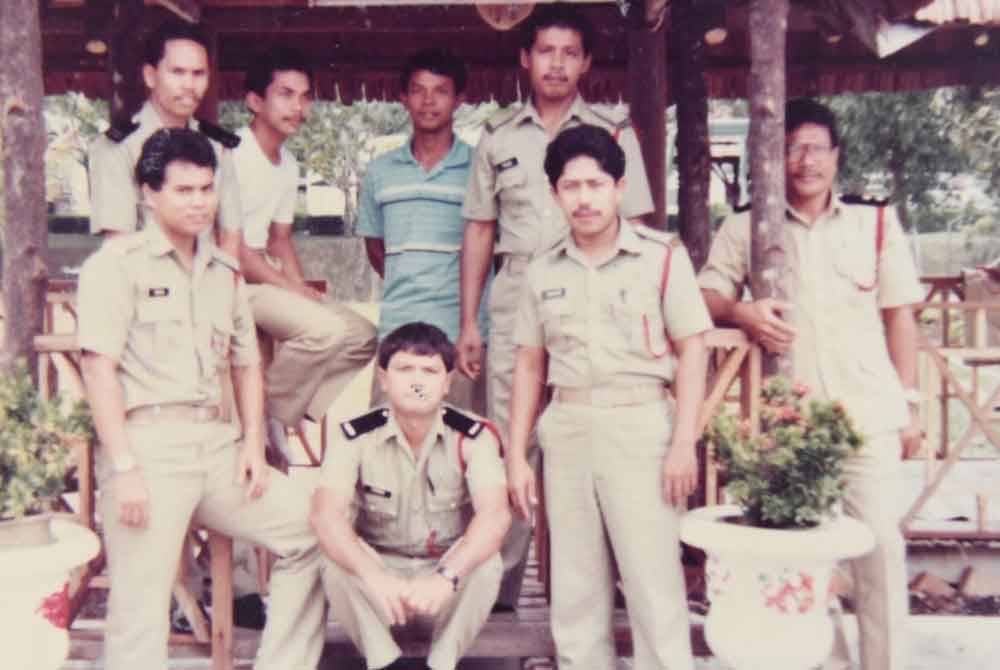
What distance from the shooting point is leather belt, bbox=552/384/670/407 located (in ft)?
11.2

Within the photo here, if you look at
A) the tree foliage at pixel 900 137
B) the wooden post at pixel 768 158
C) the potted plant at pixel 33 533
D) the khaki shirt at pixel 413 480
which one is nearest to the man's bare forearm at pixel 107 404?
the potted plant at pixel 33 533

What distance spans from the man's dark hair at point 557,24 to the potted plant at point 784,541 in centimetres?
139

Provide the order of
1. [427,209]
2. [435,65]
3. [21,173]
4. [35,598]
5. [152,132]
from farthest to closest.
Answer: [427,209] → [435,65] → [152,132] → [21,173] → [35,598]

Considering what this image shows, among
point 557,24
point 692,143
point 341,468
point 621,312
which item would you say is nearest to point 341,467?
point 341,468

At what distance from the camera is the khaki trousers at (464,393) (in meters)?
4.12

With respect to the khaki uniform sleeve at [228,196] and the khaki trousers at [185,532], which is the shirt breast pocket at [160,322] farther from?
the khaki uniform sleeve at [228,196]

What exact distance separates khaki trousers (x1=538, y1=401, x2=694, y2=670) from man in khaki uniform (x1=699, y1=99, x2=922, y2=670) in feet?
1.92

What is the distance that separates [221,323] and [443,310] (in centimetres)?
92

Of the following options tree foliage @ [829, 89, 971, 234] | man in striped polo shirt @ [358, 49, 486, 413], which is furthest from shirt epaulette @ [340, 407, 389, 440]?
tree foliage @ [829, 89, 971, 234]

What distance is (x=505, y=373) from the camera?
12.8 ft

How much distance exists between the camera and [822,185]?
373 centimetres

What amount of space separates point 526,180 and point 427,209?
46cm

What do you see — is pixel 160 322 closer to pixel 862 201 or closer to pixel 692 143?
pixel 862 201

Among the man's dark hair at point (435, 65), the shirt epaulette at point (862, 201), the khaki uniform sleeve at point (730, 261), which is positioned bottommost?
the khaki uniform sleeve at point (730, 261)
